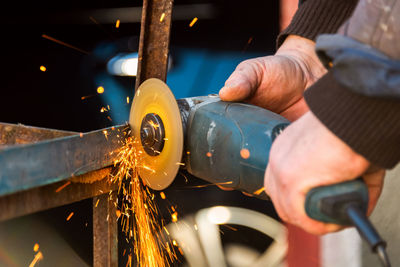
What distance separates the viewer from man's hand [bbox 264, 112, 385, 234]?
2.36 ft

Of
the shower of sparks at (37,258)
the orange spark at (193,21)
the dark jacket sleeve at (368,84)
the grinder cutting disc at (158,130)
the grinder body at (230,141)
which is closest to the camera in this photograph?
the dark jacket sleeve at (368,84)

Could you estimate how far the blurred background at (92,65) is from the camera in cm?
258

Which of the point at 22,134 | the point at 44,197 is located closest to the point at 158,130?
the point at 44,197

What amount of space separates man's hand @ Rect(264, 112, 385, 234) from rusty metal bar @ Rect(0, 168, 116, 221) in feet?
2.09

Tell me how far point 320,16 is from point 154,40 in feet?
2.02

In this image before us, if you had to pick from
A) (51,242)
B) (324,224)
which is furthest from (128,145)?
(51,242)

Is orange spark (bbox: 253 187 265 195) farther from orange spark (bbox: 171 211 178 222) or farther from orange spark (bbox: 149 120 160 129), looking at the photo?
orange spark (bbox: 171 211 178 222)

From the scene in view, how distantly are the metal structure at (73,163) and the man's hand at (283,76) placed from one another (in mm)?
324

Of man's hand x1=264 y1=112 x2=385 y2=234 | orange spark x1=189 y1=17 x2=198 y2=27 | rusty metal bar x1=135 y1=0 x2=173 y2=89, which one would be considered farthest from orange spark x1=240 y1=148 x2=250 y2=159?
orange spark x1=189 y1=17 x2=198 y2=27

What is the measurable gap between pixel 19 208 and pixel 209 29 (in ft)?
6.82

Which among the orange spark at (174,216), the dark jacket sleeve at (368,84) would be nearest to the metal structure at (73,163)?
the dark jacket sleeve at (368,84)

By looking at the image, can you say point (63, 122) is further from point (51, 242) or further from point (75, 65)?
point (51, 242)

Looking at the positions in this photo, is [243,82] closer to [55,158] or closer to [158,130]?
[158,130]

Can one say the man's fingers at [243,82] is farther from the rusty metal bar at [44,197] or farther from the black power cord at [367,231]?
the black power cord at [367,231]
